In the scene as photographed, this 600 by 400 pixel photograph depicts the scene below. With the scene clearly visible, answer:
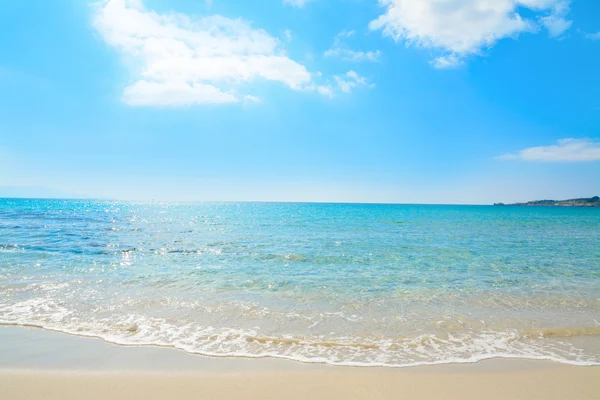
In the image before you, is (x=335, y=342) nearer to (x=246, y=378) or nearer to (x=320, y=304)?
(x=246, y=378)

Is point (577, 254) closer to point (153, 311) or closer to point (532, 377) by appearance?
point (532, 377)

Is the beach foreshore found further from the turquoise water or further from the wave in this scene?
the turquoise water

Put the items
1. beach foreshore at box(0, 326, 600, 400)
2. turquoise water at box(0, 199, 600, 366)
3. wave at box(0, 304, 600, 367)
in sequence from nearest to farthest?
beach foreshore at box(0, 326, 600, 400) < wave at box(0, 304, 600, 367) < turquoise water at box(0, 199, 600, 366)

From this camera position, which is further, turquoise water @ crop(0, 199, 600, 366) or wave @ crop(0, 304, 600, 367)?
turquoise water @ crop(0, 199, 600, 366)

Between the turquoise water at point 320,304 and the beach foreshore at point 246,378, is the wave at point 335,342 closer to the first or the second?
the turquoise water at point 320,304

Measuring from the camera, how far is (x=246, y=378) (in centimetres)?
515

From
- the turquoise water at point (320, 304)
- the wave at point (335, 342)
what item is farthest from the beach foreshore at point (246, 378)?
the turquoise water at point (320, 304)

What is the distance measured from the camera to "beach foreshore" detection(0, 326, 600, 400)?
471 centimetres

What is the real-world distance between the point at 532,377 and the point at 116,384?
6.95m

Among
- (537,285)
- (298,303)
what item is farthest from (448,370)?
(537,285)

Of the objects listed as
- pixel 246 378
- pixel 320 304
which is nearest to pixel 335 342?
pixel 246 378

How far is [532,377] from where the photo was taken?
209 inches

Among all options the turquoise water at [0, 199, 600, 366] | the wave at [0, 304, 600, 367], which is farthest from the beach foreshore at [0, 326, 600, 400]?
the turquoise water at [0, 199, 600, 366]

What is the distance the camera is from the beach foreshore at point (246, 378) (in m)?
4.71
